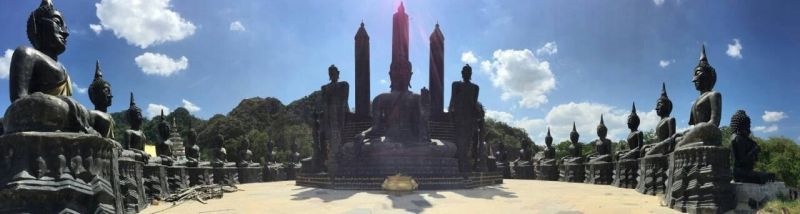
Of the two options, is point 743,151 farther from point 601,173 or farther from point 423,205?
point 601,173

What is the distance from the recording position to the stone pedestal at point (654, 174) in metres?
11.8

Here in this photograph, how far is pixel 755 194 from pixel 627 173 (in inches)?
305

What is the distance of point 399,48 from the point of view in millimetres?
28594

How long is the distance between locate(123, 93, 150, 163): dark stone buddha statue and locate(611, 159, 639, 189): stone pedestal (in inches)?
547

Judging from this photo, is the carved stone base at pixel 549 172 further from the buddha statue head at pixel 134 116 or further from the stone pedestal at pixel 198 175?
the buddha statue head at pixel 134 116

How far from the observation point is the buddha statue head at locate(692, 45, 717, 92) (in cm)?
933

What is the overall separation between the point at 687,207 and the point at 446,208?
4356 mm

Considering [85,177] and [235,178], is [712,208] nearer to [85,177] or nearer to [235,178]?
[85,177]

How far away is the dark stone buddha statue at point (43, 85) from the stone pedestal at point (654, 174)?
12191 mm

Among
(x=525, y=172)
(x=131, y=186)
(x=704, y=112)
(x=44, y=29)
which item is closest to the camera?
(x=44, y=29)

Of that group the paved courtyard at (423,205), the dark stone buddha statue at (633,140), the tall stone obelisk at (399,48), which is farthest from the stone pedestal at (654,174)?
the tall stone obelisk at (399,48)

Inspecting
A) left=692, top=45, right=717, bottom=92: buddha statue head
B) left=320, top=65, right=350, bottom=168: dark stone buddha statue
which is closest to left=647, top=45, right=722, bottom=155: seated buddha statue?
left=692, top=45, right=717, bottom=92: buddha statue head

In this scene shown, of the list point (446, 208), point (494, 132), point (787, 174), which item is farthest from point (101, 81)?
point (494, 132)

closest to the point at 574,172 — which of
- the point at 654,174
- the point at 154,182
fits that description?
the point at 654,174
